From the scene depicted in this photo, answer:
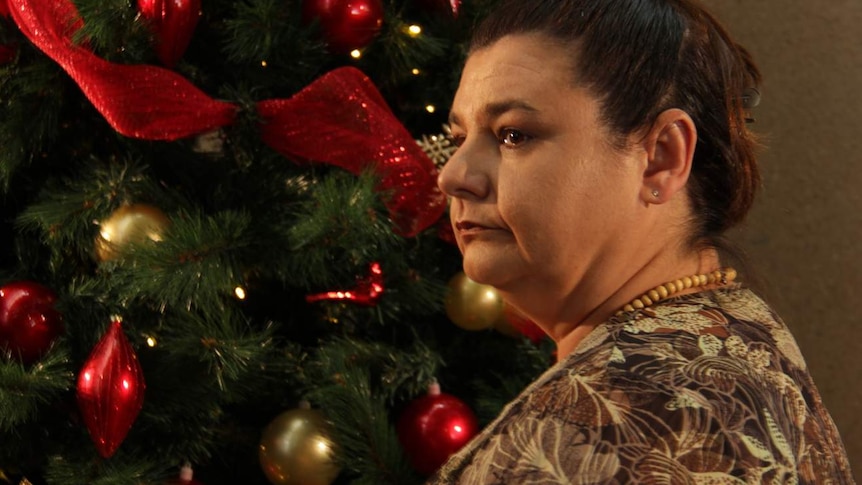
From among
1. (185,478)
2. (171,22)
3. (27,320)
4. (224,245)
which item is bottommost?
(185,478)

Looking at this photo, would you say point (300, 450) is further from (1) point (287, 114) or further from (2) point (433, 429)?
(1) point (287, 114)

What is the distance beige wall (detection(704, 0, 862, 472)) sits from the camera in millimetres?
1519

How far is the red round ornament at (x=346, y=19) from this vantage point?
111 centimetres

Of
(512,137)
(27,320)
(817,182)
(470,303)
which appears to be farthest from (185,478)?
(817,182)

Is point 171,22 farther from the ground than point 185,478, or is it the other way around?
point 171,22

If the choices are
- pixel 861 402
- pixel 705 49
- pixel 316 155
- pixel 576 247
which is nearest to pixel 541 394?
pixel 576 247

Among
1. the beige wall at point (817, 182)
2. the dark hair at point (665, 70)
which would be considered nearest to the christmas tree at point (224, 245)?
the dark hair at point (665, 70)

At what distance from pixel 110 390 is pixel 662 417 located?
55cm

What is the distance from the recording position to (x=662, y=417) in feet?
2.15

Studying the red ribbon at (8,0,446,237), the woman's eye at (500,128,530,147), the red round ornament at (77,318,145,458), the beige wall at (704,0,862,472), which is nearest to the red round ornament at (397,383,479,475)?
the red ribbon at (8,0,446,237)

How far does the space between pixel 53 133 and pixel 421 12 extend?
0.44 metres

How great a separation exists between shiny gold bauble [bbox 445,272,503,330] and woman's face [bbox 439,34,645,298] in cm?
31

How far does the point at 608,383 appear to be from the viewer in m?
0.68

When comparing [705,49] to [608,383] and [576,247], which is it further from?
[608,383]
